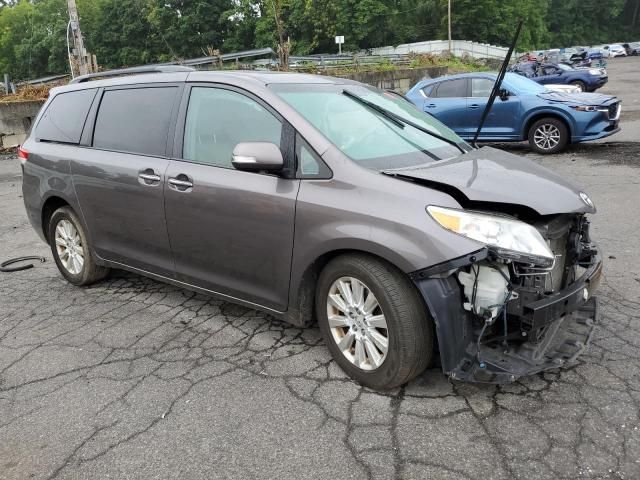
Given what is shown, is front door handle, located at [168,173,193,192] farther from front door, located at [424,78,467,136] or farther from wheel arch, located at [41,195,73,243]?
front door, located at [424,78,467,136]

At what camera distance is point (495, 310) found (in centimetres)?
261

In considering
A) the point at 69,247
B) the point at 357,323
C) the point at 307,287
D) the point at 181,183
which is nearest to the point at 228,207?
the point at 181,183

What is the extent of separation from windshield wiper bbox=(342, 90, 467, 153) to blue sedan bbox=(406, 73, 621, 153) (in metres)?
6.09

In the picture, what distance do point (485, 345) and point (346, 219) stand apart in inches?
37.3

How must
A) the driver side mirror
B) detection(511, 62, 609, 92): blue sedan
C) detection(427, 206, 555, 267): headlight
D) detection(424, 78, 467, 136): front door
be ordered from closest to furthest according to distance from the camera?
detection(427, 206, 555, 267): headlight → the driver side mirror → detection(424, 78, 467, 136): front door → detection(511, 62, 609, 92): blue sedan

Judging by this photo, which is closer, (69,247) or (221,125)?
(221,125)

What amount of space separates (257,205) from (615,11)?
9652 cm

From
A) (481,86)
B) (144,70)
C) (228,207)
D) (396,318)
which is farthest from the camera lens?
(481,86)

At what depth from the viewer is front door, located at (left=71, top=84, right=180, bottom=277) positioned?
3795mm

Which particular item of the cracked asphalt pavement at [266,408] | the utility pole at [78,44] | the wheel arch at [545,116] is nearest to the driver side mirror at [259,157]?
the cracked asphalt pavement at [266,408]

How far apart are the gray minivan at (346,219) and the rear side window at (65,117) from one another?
0.18m

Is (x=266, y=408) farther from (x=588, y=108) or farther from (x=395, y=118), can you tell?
(x=588, y=108)

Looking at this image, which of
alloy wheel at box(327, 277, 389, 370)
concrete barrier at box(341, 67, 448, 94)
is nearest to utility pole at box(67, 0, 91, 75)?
concrete barrier at box(341, 67, 448, 94)

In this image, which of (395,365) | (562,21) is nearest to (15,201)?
(395,365)
